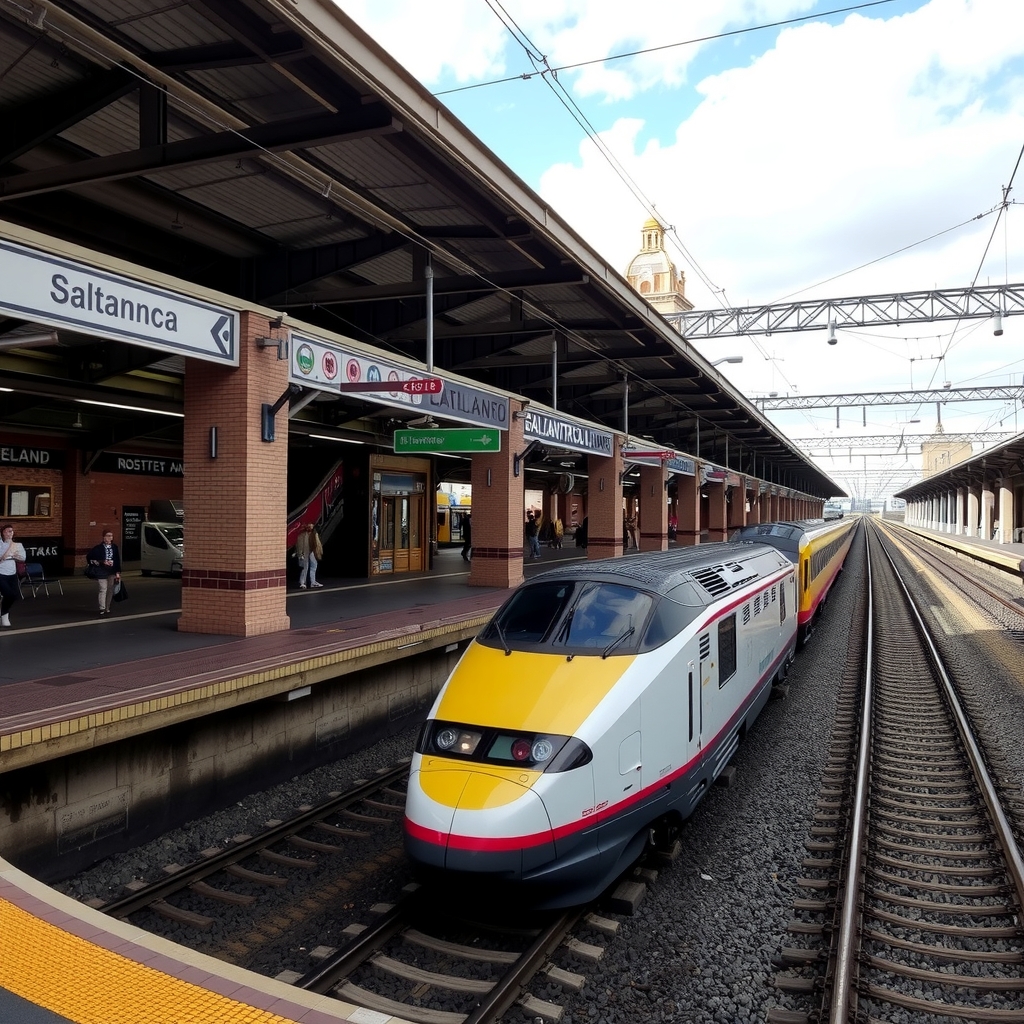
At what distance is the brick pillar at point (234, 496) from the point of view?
9.27 meters

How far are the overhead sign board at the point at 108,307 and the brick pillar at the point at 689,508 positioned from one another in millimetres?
21253

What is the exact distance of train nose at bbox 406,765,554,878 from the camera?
4.51 metres

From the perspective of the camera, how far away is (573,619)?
6.10m

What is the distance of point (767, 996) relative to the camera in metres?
4.34

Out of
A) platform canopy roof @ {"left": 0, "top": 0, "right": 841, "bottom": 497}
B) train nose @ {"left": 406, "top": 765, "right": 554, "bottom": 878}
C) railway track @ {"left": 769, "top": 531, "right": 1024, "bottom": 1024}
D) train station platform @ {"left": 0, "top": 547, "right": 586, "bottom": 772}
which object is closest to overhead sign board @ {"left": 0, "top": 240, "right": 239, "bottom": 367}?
platform canopy roof @ {"left": 0, "top": 0, "right": 841, "bottom": 497}

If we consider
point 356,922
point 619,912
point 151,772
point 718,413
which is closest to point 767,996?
point 619,912

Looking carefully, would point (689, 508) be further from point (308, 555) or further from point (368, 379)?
point (368, 379)

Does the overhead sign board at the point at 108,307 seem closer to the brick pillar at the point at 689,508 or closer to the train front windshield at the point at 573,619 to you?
the train front windshield at the point at 573,619

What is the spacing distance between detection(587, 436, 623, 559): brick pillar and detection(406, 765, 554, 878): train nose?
659 inches

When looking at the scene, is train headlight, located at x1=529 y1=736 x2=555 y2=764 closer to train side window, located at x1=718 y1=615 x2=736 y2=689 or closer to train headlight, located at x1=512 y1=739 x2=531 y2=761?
train headlight, located at x1=512 y1=739 x2=531 y2=761

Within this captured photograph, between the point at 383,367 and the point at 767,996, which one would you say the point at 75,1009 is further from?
the point at 383,367

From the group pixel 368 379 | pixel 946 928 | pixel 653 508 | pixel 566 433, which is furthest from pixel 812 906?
pixel 653 508

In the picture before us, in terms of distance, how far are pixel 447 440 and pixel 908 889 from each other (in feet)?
28.3

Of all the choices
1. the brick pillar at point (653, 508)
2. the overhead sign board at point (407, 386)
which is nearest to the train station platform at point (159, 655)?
the overhead sign board at point (407, 386)
